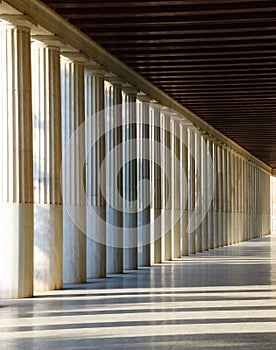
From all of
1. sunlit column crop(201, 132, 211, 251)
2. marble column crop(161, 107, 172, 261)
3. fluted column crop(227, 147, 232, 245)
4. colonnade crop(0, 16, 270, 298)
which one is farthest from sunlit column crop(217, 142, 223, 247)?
marble column crop(161, 107, 172, 261)

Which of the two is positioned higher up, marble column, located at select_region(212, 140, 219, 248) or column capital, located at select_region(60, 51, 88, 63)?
column capital, located at select_region(60, 51, 88, 63)

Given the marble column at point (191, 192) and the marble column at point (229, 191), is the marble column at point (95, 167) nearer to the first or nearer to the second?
the marble column at point (191, 192)

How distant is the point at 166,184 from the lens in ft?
124

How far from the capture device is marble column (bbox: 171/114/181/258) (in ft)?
127

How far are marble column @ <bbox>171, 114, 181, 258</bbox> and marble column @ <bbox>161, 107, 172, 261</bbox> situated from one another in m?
0.54

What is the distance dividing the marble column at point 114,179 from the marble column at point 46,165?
5.96m

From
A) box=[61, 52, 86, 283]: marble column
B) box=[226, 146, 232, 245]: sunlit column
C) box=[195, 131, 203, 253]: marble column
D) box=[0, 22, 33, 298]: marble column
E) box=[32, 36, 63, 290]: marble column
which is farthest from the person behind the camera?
box=[226, 146, 232, 245]: sunlit column

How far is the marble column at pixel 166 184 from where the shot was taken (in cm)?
3650

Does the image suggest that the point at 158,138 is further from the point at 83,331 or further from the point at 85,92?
the point at 83,331

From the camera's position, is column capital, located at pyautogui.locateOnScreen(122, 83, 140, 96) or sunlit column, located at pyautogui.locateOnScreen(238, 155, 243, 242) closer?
column capital, located at pyautogui.locateOnScreen(122, 83, 140, 96)

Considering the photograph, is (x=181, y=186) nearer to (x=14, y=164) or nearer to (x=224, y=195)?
(x=224, y=195)

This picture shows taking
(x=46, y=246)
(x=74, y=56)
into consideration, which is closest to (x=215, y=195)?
(x=74, y=56)

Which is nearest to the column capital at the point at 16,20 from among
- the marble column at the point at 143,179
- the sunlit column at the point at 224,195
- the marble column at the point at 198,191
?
the marble column at the point at 143,179

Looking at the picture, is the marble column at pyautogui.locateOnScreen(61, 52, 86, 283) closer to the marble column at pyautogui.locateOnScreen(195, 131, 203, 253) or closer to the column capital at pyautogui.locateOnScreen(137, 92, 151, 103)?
the column capital at pyautogui.locateOnScreen(137, 92, 151, 103)
